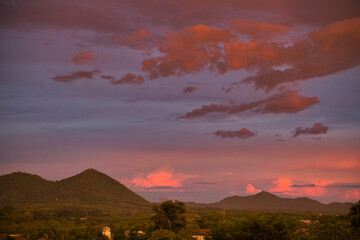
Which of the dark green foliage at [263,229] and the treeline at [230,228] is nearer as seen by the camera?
the treeline at [230,228]

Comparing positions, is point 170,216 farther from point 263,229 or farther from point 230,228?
point 263,229

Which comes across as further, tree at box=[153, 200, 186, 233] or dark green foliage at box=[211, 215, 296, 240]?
tree at box=[153, 200, 186, 233]

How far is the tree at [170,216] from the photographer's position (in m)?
55.4

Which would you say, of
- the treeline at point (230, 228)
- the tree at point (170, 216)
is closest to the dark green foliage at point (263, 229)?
the treeline at point (230, 228)

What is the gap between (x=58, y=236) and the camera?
80.6 meters

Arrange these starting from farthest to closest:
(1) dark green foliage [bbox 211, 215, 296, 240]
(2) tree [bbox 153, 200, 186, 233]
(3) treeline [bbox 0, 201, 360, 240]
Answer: (2) tree [bbox 153, 200, 186, 233] < (1) dark green foliage [bbox 211, 215, 296, 240] < (3) treeline [bbox 0, 201, 360, 240]

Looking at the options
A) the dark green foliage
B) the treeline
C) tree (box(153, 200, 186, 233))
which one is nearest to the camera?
the treeline

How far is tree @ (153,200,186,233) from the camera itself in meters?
55.4

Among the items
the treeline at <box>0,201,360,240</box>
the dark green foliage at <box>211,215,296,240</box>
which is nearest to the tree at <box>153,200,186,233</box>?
the treeline at <box>0,201,360,240</box>

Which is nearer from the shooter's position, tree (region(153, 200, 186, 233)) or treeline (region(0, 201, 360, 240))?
treeline (region(0, 201, 360, 240))

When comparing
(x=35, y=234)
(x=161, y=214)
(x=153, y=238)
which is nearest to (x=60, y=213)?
(x=35, y=234)

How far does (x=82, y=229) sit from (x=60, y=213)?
87.7m

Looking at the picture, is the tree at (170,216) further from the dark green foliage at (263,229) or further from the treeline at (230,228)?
the dark green foliage at (263,229)

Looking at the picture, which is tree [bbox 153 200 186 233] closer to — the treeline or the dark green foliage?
the treeline
